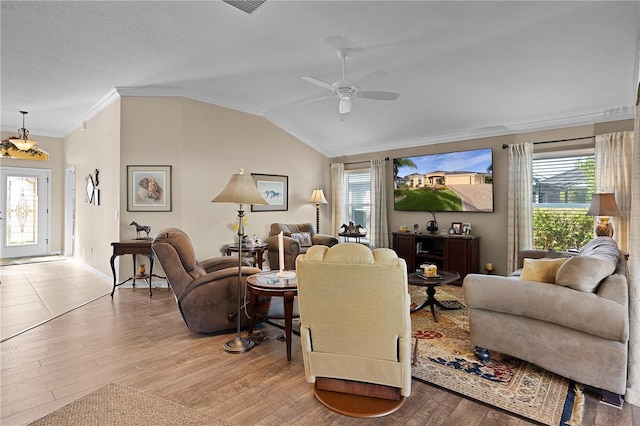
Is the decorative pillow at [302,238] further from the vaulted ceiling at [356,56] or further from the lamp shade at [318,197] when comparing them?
the vaulted ceiling at [356,56]

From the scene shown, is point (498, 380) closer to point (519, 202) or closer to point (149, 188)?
point (519, 202)

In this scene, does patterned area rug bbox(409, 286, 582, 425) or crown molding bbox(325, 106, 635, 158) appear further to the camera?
crown molding bbox(325, 106, 635, 158)

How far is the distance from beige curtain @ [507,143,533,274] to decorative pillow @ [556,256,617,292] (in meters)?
2.90

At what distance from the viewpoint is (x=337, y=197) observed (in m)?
7.65

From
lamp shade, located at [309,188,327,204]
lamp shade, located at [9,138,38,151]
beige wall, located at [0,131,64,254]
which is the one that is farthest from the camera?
beige wall, located at [0,131,64,254]

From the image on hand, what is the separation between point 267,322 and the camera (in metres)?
3.71

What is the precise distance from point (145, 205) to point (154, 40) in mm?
2473

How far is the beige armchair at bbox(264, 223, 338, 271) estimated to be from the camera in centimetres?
573

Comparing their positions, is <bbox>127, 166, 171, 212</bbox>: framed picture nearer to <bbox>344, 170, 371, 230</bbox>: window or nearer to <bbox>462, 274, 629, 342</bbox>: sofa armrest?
<bbox>344, 170, 371, 230</bbox>: window

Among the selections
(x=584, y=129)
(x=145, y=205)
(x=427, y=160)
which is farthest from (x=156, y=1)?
(x=584, y=129)

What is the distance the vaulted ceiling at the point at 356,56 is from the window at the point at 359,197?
182cm

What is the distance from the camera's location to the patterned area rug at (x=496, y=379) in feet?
6.89

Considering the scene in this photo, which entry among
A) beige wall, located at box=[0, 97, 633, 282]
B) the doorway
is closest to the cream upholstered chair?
beige wall, located at box=[0, 97, 633, 282]

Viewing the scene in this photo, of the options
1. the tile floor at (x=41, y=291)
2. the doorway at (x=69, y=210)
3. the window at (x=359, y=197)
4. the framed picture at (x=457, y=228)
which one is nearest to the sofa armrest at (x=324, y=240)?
the window at (x=359, y=197)
